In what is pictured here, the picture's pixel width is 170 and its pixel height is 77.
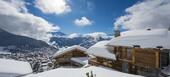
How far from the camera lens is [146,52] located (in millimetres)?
18281

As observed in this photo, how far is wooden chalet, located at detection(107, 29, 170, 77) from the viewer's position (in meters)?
17.0

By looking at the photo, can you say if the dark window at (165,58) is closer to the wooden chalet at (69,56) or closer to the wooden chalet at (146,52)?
the wooden chalet at (146,52)

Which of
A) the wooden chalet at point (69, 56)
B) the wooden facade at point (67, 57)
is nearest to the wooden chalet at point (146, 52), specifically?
the wooden chalet at point (69, 56)

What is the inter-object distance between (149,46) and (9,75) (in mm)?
12577

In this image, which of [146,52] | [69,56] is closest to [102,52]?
[146,52]

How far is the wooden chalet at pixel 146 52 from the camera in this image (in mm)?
16984

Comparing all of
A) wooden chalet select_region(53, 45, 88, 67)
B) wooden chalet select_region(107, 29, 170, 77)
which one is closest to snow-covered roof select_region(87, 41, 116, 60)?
wooden chalet select_region(107, 29, 170, 77)

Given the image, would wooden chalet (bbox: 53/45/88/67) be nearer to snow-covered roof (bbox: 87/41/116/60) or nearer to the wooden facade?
the wooden facade

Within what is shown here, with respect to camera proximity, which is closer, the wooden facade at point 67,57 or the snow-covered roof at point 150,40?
the snow-covered roof at point 150,40

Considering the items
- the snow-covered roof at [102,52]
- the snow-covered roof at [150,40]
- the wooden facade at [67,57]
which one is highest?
Result: the snow-covered roof at [150,40]

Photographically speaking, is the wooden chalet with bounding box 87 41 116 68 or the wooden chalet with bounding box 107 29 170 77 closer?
the wooden chalet with bounding box 107 29 170 77

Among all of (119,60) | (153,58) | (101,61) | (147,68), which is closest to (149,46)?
(153,58)

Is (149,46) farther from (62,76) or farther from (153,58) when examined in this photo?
(62,76)

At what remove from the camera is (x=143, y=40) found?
19.3 metres
